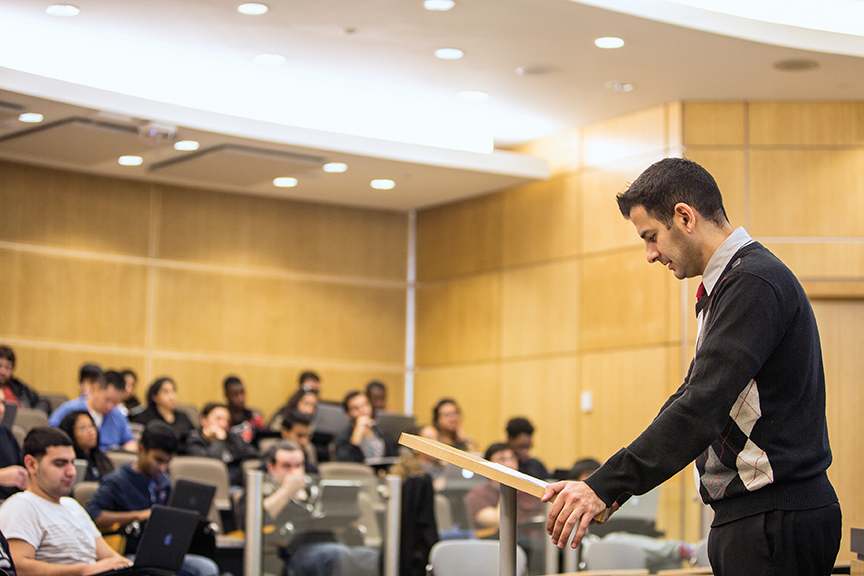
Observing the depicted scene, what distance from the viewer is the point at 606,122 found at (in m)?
9.25

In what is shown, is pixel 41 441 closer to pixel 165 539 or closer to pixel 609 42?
pixel 165 539

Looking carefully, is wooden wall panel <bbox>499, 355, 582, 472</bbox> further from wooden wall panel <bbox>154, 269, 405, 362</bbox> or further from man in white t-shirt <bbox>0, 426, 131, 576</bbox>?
man in white t-shirt <bbox>0, 426, 131, 576</bbox>

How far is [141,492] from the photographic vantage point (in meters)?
5.53

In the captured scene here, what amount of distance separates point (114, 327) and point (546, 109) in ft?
14.3

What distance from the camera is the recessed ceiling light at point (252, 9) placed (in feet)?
22.9

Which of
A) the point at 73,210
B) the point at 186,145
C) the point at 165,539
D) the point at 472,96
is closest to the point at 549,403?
the point at 472,96

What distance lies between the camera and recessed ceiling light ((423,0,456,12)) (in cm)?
673

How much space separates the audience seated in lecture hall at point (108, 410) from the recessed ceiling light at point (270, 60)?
8.28 ft

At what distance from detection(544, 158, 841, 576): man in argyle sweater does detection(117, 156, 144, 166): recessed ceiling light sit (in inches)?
310

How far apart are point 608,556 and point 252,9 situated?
13.1 ft

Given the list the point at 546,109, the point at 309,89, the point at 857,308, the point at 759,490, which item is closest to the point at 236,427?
the point at 309,89

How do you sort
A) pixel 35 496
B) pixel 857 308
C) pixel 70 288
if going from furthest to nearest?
pixel 70 288
pixel 857 308
pixel 35 496

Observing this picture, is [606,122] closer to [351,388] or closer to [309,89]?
[309,89]

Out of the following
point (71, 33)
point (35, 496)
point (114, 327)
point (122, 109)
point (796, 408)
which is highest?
point (71, 33)
